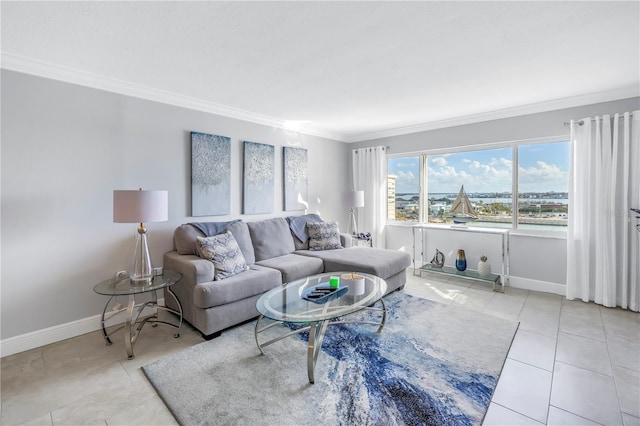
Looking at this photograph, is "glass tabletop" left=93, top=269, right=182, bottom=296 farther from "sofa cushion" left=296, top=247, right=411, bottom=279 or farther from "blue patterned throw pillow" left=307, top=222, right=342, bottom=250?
"blue patterned throw pillow" left=307, top=222, right=342, bottom=250

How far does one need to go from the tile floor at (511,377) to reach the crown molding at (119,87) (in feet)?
7.65

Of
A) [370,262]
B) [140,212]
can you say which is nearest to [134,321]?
[140,212]

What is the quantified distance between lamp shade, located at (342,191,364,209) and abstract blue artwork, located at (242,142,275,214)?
48.1 inches

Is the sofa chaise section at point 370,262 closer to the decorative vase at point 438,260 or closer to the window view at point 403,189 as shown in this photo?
the decorative vase at point 438,260

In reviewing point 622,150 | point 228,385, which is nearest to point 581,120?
point 622,150

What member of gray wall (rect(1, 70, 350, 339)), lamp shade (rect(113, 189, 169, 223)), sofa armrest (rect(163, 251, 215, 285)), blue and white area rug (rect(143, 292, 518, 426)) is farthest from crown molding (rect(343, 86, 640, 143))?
lamp shade (rect(113, 189, 169, 223))

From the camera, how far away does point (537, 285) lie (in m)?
3.89

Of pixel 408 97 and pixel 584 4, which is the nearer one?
pixel 584 4

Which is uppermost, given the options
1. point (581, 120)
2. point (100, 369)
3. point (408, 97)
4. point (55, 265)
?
point (408, 97)

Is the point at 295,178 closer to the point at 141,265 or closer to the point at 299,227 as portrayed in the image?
the point at 299,227

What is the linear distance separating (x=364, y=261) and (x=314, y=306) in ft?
4.52

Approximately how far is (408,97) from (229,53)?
80.3 inches

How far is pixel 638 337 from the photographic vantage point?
8.60 ft

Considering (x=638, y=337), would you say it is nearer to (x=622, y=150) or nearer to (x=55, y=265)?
(x=622, y=150)
